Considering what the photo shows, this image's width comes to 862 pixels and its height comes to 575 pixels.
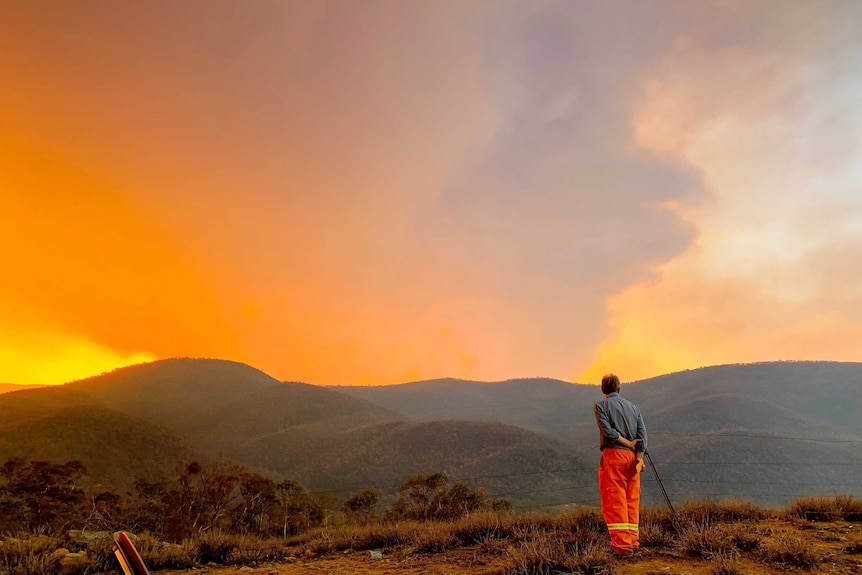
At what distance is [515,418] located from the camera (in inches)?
6806

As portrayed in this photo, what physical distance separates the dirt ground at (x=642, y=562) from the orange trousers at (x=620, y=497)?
262mm

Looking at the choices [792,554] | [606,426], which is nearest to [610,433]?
[606,426]

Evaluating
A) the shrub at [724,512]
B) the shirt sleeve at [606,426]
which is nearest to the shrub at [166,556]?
the shirt sleeve at [606,426]

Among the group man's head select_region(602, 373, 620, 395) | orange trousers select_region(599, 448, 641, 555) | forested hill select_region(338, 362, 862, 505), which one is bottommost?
forested hill select_region(338, 362, 862, 505)

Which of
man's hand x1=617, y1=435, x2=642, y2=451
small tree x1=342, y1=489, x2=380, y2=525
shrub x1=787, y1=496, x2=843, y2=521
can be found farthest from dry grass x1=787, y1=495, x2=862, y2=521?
small tree x1=342, y1=489, x2=380, y2=525

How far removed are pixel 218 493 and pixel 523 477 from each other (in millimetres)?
69348

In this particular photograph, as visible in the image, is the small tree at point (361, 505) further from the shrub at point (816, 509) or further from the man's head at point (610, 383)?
the man's head at point (610, 383)

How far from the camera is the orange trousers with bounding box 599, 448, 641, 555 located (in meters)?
6.97

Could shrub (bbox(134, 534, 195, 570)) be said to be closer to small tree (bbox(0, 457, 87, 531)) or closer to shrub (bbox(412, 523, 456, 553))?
shrub (bbox(412, 523, 456, 553))

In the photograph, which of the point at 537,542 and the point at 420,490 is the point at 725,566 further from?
the point at 420,490

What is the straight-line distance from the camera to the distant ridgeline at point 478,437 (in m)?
77.6

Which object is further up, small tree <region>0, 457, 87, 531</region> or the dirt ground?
the dirt ground

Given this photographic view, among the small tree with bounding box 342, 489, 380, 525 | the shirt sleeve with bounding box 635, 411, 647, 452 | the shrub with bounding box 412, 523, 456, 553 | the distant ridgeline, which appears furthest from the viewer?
the distant ridgeline

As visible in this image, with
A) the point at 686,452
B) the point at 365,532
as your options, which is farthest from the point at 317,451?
the point at 365,532
